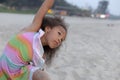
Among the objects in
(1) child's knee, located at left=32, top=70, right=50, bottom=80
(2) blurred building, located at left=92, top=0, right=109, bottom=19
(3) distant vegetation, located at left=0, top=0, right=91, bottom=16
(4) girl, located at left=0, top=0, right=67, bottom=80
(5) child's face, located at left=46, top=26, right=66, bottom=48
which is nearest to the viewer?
(1) child's knee, located at left=32, top=70, right=50, bottom=80

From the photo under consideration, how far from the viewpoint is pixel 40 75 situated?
12.0 feet

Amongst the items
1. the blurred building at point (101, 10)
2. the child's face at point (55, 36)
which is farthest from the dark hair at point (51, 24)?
the blurred building at point (101, 10)

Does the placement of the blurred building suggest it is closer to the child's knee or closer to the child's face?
the child's face

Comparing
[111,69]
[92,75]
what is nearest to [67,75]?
[92,75]

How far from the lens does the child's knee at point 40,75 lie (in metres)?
3.61

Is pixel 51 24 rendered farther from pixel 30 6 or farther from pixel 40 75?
pixel 30 6

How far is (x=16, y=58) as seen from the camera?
147 inches

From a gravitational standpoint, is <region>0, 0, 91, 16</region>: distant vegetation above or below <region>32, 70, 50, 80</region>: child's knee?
below

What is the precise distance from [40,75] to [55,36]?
0.42m

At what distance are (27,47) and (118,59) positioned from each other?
7.13 metres

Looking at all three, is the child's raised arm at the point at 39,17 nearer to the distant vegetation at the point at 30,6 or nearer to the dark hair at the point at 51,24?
the dark hair at the point at 51,24

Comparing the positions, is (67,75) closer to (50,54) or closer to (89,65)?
(89,65)

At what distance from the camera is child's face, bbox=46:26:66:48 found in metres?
3.89

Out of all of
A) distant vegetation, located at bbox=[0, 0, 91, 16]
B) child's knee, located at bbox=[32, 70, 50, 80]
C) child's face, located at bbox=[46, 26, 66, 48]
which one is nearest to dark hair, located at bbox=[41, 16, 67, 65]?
child's face, located at bbox=[46, 26, 66, 48]
